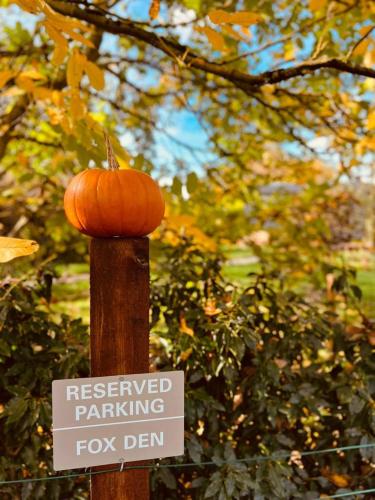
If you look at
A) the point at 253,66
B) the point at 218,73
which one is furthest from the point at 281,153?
the point at 218,73

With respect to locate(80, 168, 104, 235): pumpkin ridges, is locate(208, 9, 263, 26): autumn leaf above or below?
above

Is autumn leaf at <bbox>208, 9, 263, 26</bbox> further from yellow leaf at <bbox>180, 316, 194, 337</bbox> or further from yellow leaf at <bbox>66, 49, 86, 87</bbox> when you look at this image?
yellow leaf at <bbox>180, 316, 194, 337</bbox>

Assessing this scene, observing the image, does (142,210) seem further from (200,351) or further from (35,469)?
(35,469)

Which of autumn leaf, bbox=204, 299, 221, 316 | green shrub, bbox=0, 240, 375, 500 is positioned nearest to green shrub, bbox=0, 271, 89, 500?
green shrub, bbox=0, 240, 375, 500

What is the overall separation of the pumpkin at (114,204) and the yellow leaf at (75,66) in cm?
52

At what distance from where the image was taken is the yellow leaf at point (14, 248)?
3.20 feet

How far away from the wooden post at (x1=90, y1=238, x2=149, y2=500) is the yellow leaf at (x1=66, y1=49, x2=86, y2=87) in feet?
2.17

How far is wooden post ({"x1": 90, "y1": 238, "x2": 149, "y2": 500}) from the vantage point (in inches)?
45.3

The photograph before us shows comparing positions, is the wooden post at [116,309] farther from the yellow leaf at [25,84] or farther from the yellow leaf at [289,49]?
the yellow leaf at [289,49]

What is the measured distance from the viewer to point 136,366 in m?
1.17

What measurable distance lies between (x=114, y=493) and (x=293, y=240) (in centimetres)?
288

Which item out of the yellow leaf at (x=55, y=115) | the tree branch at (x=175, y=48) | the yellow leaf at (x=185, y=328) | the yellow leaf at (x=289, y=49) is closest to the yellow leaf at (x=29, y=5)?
the tree branch at (x=175, y=48)

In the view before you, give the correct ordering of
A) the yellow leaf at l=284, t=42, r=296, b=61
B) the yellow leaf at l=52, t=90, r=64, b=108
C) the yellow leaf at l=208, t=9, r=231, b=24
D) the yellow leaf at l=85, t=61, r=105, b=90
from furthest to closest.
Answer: the yellow leaf at l=284, t=42, r=296, b=61, the yellow leaf at l=52, t=90, r=64, b=108, the yellow leaf at l=85, t=61, r=105, b=90, the yellow leaf at l=208, t=9, r=231, b=24

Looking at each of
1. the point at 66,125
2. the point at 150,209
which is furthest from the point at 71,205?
the point at 66,125
